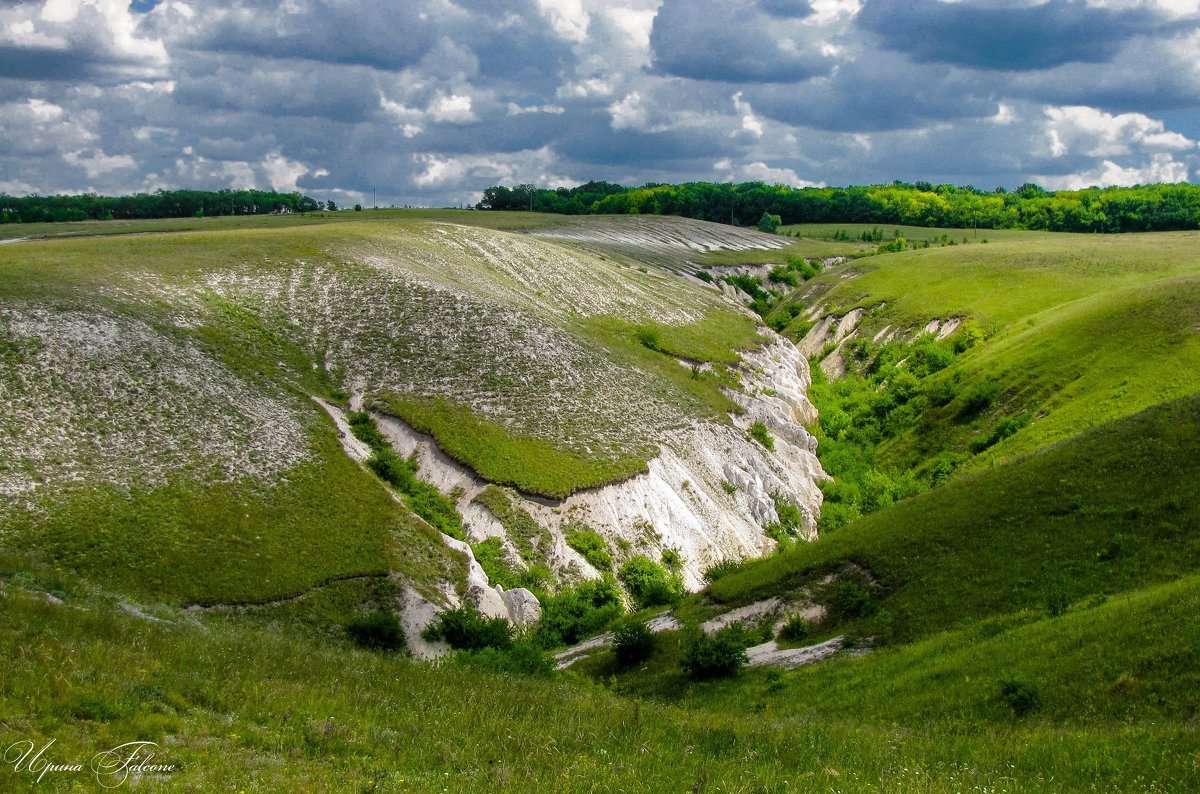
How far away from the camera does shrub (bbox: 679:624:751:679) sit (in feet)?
94.8

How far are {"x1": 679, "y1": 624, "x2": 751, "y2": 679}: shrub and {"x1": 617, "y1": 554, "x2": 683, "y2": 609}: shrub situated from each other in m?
15.0

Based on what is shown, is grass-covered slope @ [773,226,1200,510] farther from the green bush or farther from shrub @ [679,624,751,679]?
shrub @ [679,624,751,679]

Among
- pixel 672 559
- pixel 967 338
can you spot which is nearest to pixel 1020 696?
pixel 672 559

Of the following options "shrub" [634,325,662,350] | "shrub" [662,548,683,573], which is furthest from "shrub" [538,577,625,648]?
"shrub" [634,325,662,350]

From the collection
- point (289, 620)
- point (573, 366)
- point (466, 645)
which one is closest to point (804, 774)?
point (466, 645)

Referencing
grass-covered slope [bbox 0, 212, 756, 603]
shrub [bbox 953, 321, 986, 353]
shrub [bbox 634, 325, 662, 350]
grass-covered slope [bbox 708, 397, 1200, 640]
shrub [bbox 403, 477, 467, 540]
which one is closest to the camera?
grass-covered slope [bbox 708, 397, 1200, 640]

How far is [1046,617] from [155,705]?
22930 mm

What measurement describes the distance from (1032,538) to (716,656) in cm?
1182

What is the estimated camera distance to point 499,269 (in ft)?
304

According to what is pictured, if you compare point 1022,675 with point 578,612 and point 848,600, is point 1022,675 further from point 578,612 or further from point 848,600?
point 578,612

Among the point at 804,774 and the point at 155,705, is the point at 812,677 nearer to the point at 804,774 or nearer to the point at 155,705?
the point at 804,774

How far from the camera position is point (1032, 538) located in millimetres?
29656

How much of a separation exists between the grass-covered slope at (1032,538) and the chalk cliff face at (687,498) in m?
13.3

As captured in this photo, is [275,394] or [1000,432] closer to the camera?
[275,394]
